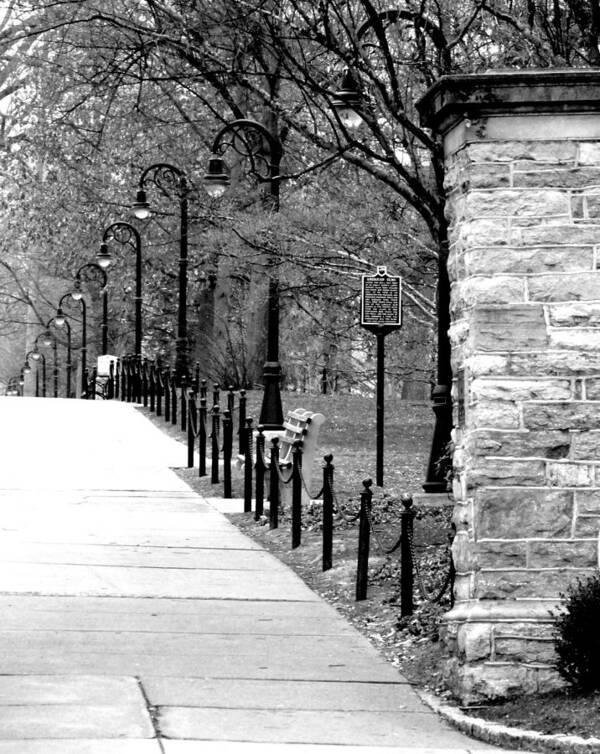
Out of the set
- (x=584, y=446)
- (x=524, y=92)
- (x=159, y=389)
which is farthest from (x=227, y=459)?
(x=159, y=389)

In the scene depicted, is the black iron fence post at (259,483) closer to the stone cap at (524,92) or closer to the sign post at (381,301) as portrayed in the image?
the sign post at (381,301)

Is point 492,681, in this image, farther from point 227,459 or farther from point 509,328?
point 227,459

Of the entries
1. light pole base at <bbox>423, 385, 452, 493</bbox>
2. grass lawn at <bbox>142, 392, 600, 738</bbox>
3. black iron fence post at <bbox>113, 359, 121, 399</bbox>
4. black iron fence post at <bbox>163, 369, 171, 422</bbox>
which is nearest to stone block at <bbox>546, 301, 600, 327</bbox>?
grass lawn at <bbox>142, 392, 600, 738</bbox>

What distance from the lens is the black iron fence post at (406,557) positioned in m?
8.86

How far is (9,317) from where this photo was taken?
245ft

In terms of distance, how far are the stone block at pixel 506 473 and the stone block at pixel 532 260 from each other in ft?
3.31

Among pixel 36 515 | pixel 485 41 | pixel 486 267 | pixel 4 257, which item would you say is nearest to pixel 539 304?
pixel 486 267

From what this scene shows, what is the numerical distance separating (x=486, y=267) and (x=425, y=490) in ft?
25.3

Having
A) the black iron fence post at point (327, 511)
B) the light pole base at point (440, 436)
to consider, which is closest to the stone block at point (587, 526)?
the black iron fence post at point (327, 511)

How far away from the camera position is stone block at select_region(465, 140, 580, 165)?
7.69 m

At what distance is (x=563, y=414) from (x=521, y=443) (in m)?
0.27

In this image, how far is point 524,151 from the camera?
7695 mm

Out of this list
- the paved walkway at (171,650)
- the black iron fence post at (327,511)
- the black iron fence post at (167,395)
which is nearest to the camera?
the paved walkway at (171,650)

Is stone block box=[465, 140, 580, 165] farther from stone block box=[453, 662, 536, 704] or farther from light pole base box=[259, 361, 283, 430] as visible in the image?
light pole base box=[259, 361, 283, 430]
